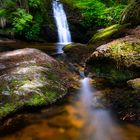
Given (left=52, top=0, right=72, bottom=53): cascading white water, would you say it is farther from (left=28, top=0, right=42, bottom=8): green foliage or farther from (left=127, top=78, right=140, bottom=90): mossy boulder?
(left=127, top=78, right=140, bottom=90): mossy boulder

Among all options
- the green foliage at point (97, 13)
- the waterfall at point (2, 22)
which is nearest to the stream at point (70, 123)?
the waterfall at point (2, 22)

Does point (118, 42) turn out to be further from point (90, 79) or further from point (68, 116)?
point (68, 116)

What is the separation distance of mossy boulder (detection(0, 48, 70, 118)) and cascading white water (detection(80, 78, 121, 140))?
56cm

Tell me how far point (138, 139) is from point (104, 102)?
1.51 meters

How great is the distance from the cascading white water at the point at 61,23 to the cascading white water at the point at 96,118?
10.8 metres

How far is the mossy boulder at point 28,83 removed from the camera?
5242 millimetres

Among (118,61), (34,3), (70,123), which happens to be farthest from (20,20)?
(70,123)

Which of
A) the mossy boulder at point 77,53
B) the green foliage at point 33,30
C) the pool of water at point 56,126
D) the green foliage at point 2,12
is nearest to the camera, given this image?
the pool of water at point 56,126

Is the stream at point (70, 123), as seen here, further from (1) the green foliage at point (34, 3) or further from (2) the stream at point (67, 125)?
(1) the green foliage at point (34, 3)

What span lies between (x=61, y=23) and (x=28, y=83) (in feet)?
41.4

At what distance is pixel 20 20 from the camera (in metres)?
15.8

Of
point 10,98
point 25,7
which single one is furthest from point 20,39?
point 10,98

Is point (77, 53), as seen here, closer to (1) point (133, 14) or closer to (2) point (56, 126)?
(1) point (133, 14)

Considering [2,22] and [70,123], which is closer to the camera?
[70,123]
